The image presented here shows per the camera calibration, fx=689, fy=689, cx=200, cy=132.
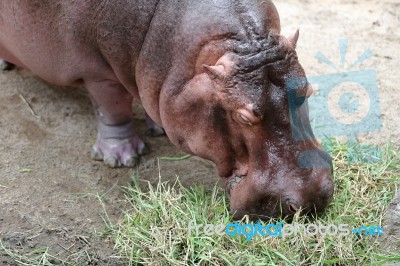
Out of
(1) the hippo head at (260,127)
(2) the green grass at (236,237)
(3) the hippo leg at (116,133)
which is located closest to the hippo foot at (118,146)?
(3) the hippo leg at (116,133)

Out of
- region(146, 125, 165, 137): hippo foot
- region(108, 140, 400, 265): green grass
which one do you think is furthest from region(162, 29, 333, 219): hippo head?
region(146, 125, 165, 137): hippo foot

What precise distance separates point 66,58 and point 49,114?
0.92 metres

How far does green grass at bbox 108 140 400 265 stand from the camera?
3289 millimetres

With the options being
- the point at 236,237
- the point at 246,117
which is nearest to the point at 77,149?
the point at 236,237

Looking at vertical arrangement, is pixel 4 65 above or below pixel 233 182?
below

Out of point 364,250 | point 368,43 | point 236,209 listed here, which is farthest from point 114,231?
point 368,43

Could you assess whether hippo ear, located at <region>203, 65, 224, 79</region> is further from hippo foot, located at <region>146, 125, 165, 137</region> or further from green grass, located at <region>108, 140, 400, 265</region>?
hippo foot, located at <region>146, 125, 165, 137</region>

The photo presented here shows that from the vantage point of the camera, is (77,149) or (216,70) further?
(77,149)

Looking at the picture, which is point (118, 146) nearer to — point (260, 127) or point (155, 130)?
point (155, 130)

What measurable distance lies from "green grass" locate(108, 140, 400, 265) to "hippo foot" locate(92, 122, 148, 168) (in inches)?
14.4

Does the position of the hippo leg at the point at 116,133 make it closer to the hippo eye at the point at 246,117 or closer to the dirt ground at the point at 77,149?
the dirt ground at the point at 77,149

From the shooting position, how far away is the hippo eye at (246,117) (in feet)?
10.3

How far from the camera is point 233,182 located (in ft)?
11.4

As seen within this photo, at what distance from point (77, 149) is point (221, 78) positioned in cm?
157
